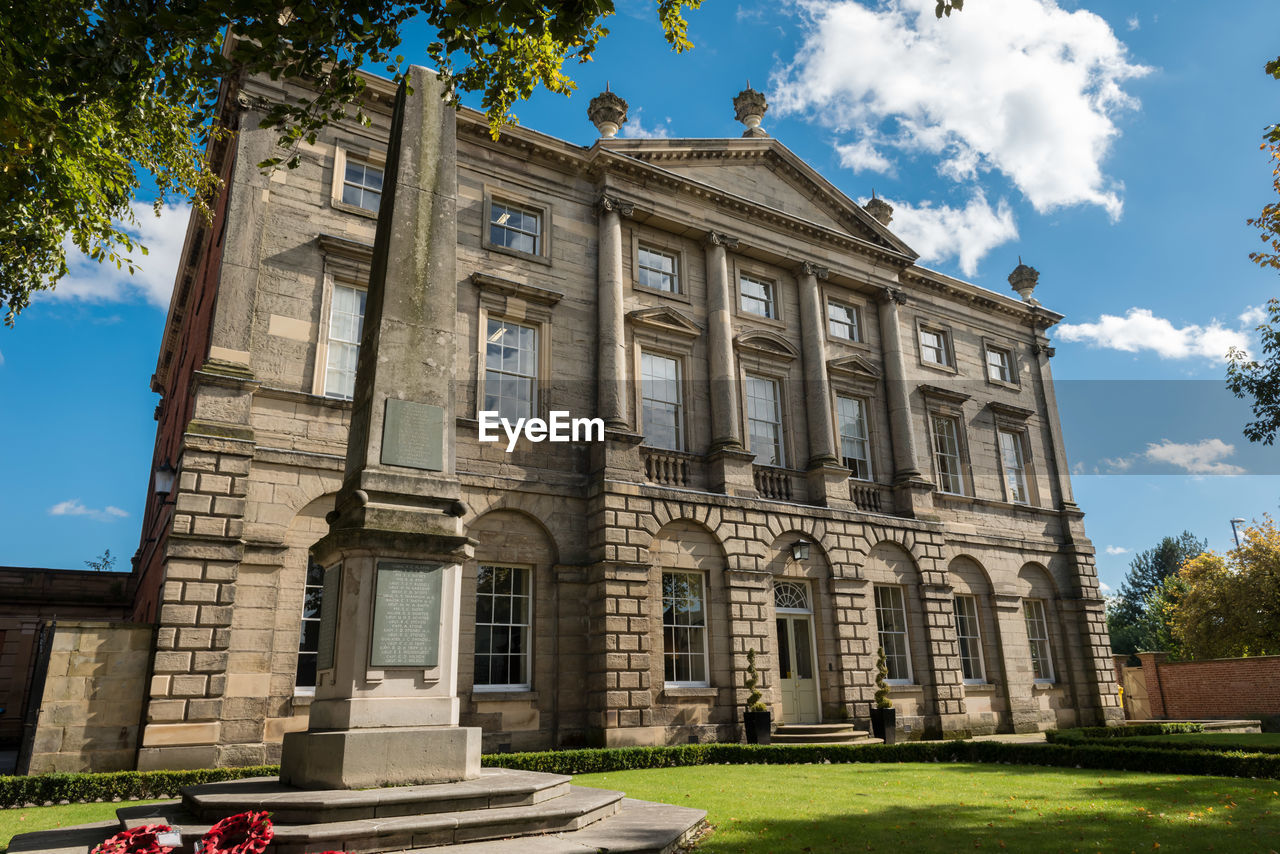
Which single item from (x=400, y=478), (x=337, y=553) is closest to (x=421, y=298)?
(x=400, y=478)

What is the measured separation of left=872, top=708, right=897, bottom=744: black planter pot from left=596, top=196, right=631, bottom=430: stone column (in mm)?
9108

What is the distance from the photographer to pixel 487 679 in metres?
16.1

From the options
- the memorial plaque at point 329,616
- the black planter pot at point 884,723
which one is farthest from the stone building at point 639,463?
the memorial plaque at point 329,616

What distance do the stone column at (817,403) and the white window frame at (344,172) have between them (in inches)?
483

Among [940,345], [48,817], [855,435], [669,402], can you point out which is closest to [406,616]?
[48,817]

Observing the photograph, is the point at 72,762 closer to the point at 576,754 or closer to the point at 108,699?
the point at 108,699

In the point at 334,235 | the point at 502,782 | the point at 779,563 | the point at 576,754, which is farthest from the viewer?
the point at 779,563

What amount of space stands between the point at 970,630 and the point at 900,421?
6.78 m

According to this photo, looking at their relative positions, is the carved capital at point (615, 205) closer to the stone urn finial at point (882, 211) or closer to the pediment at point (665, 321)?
the pediment at point (665, 321)

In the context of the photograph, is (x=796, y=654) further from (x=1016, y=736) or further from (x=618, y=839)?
(x=618, y=839)

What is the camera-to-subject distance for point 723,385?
20.5m

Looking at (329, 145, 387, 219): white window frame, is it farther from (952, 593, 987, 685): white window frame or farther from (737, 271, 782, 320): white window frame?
(952, 593, 987, 685): white window frame

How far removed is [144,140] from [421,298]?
5798 mm

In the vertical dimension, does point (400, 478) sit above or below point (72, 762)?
above
